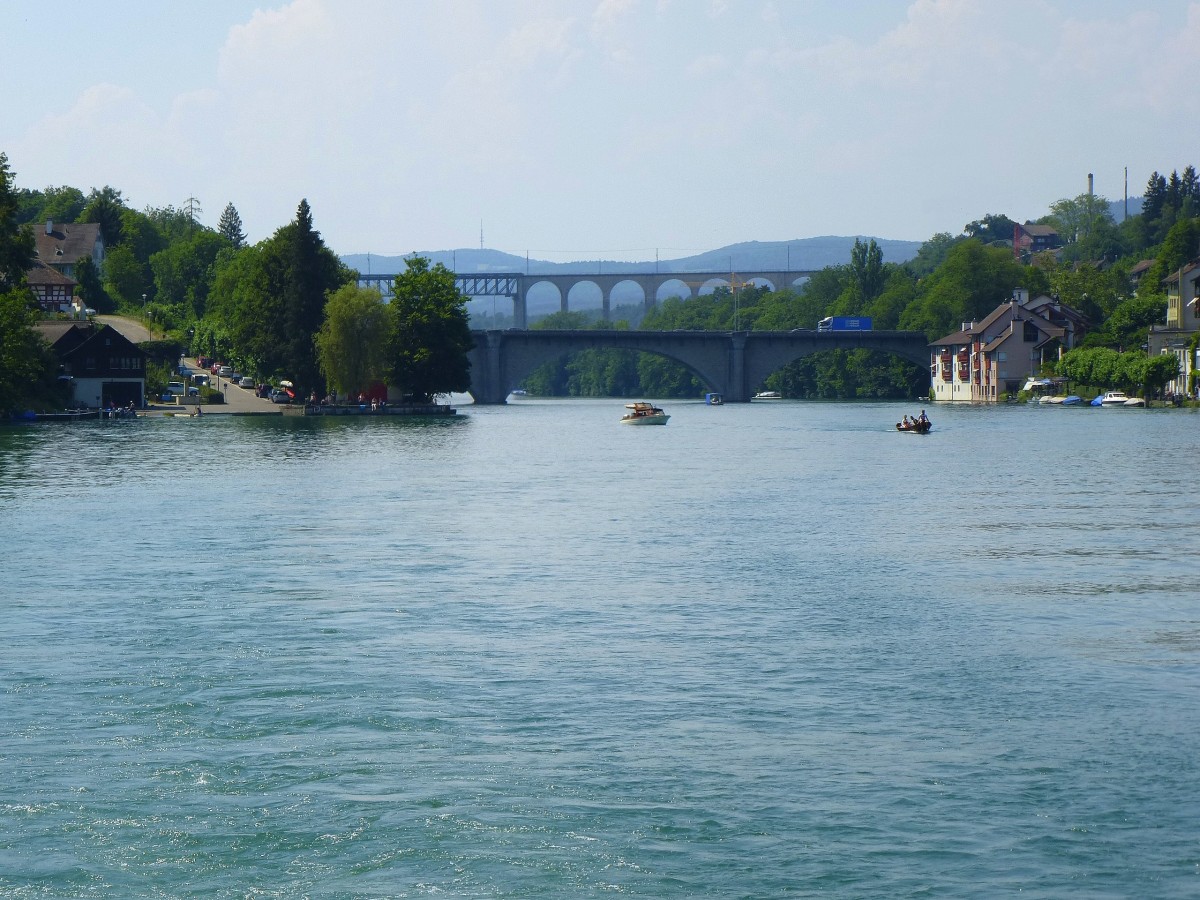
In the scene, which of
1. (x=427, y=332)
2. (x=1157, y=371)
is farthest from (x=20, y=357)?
(x=1157, y=371)

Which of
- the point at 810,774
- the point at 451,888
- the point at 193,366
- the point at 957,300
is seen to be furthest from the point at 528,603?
the point at 957,300

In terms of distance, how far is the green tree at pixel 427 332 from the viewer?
13362cm

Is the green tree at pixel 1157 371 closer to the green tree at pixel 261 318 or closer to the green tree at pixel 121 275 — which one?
the green tree at pixel 261 318

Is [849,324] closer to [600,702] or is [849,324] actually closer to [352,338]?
[352,338]

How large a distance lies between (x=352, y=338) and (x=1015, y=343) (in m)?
70.6

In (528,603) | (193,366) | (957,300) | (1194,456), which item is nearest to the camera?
(528,603)

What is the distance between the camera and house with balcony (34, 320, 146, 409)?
125 metres

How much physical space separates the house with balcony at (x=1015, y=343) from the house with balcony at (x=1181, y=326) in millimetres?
17164

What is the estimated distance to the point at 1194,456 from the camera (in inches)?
2758

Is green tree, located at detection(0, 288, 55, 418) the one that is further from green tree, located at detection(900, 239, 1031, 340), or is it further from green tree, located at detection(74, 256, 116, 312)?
green tree, located at detection(900, 239, 1031, 340)

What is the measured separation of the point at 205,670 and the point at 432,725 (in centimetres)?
500

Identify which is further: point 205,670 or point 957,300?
point 957,300

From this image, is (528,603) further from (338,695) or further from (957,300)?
(957,300)

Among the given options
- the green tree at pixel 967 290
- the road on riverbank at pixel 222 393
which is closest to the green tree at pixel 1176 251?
the green tree at pixel 967 290
